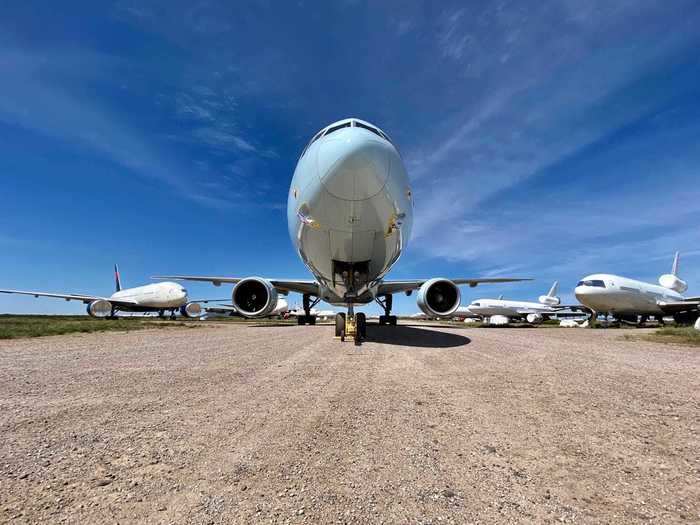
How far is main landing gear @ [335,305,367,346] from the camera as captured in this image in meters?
7.86

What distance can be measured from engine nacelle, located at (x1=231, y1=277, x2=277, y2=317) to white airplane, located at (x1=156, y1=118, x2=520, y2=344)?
2.16 meters

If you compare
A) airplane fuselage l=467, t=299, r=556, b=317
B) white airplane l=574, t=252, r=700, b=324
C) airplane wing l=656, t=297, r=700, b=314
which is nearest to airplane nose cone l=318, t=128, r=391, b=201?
white airplane l=574, t=252, r=700, b=324

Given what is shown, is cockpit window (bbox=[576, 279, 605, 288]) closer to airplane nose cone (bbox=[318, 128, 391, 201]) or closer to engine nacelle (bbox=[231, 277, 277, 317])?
engine nacelle (bbox=[231, 277, 277, 317])

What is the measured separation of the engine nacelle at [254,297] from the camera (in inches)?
408

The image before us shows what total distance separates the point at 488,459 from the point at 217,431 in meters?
Result: 1.71

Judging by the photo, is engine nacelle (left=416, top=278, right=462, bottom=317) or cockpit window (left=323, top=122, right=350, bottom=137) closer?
cockpit window (left=323, top=122, right=350, bottom=137)

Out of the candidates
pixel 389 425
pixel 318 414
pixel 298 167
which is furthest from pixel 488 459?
pixel 298 167

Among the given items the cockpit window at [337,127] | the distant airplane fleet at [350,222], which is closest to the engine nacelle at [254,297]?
the distant airplane fleet at [350,222]

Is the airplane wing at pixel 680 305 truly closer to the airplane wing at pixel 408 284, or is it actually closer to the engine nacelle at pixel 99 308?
the airplane wing at pixel 408 284

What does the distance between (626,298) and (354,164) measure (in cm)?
2564

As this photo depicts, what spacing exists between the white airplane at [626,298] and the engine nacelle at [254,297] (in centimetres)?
2227

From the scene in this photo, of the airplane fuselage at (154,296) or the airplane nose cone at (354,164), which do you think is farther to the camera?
the airplane fuselage at (154,296)

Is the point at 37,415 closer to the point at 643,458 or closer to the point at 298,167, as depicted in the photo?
the point at 643,458

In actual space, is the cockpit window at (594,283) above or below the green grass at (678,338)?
above
